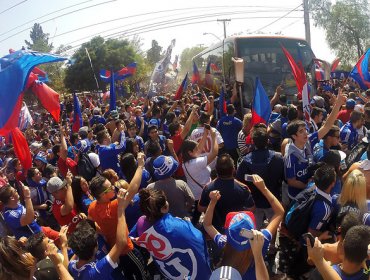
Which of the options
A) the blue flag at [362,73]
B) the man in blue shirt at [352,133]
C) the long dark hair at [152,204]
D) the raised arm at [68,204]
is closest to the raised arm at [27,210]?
the raised arm at [68,204]

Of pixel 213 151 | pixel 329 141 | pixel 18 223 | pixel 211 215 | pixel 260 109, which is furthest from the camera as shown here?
pixel 260 109

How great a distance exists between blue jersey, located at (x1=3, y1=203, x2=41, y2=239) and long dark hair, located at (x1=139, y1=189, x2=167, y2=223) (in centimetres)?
161

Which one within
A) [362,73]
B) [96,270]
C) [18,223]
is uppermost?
[96,270]

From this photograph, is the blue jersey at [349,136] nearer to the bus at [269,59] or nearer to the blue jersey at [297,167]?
the blue jersey at [297,167]

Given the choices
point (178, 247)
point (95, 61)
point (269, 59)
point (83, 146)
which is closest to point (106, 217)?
point (178, 247)

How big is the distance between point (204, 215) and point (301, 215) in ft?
2.86

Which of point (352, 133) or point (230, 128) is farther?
point (230, 128)

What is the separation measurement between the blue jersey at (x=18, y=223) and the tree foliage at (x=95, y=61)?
35.6 m

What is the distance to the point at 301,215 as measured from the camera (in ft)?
10.9

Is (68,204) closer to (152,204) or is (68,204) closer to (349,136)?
(152,204)

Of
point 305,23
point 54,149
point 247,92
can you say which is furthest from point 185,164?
point 305,23

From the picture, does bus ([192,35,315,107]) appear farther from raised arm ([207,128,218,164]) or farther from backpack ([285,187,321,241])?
backpack ([285,187,321,241])

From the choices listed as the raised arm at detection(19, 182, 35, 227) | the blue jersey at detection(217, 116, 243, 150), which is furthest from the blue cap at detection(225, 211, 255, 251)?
the blue jersey at detection(217, 116, 243, 150)

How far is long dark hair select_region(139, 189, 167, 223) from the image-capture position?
284cm
